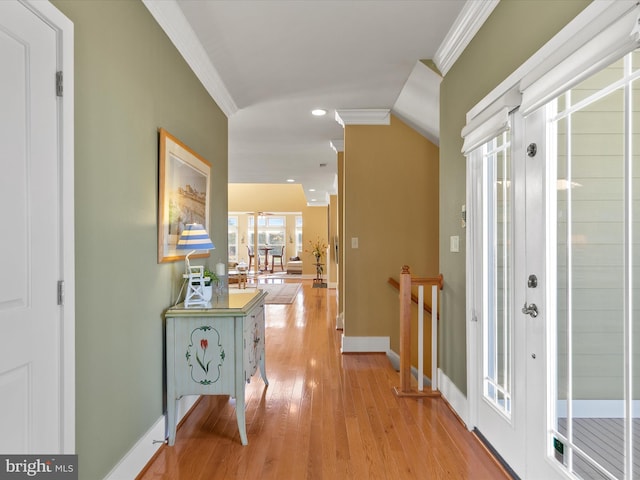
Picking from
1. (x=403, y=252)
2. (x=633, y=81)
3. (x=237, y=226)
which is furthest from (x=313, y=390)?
(x=237, y=226)

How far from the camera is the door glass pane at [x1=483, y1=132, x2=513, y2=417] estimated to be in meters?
2.21

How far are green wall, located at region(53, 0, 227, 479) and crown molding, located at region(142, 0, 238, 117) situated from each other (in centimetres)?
7

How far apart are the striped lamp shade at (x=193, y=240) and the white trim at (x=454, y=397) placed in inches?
78.0

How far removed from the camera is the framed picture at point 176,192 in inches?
96.1

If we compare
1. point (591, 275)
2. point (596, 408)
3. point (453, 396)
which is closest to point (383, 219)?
point (453, 396)

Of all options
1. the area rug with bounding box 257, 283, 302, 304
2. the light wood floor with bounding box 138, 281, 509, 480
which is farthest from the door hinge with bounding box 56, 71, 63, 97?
the area rug with bounding box 257, 283, 302, 304

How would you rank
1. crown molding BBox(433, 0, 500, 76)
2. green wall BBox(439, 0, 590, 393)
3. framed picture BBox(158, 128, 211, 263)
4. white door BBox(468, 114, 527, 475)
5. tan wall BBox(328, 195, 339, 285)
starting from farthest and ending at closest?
tan wall BBox(328, 195, 339, 285) < framed picture BBox(158, 128, 211, 263) < crown molding BBox(433, 0, 500, 76) < white door BBox(468, 114, 527, 475) < green wall BBox(439, 0, 590, 393)

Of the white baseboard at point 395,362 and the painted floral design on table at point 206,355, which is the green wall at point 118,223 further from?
the white baseboard at point 395,362

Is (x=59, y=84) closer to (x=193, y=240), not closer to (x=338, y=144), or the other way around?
(x=193, y=240)

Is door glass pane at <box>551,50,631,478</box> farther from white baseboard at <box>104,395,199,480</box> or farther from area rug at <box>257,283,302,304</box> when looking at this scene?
area rug at <box>257,283,302,304</box>

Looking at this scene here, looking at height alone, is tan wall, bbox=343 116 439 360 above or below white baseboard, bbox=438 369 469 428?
above

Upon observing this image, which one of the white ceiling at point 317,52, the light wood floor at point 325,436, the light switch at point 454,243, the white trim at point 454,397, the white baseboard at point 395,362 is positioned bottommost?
the white baseboard at point 395,362

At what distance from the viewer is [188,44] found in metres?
2.77

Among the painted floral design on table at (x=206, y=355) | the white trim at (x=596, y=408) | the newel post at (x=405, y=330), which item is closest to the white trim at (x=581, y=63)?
the white trim at (x=596, y=408)
